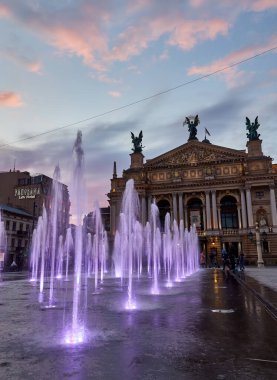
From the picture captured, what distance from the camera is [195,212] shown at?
68312 mm

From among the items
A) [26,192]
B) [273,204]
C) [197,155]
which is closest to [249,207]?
[273,204]

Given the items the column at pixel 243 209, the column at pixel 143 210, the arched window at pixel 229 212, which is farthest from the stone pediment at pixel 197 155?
the arched window at pixel 229 212

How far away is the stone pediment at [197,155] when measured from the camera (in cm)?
6650

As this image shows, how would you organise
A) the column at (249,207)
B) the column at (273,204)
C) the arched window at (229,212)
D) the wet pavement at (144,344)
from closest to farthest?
the wet pavement at (144,344)
the column at (273,204)
the column at (249,207)
the arched window at (229,212)

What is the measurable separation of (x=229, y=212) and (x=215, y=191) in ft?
18.0

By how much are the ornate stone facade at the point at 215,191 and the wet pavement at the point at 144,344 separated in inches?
1929

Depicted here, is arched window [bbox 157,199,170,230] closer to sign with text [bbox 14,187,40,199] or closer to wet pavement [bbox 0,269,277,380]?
sign with text [bbox 14,187,40,199]

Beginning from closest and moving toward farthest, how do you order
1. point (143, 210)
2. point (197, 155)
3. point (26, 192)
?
point (197, 155) < point (143, 210) < point (26, 192)

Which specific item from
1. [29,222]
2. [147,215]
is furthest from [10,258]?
[147,215]

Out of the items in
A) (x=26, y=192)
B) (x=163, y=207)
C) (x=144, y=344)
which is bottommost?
(x=144, y=344)

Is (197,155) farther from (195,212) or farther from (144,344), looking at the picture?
(144,344)

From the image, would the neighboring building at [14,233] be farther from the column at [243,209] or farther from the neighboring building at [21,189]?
the column at [243,209]

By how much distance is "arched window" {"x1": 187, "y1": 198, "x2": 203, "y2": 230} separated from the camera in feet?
220

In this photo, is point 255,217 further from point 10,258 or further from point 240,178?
point 10,258
